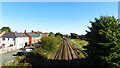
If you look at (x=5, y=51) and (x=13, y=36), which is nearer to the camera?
(x=5, y=51)

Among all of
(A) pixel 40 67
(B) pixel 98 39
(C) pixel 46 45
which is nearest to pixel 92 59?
(B) pixel 98 39

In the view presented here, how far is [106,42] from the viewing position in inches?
381

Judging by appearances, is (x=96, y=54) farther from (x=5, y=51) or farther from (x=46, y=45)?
(x=5, y=51)

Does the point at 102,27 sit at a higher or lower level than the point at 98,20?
lower

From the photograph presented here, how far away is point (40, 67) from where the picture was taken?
47.5 ft

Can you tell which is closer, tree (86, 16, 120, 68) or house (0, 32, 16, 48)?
tree (86, 16, 120, 68)

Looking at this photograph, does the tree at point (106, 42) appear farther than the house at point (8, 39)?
No

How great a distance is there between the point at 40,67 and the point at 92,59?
7.39 meters

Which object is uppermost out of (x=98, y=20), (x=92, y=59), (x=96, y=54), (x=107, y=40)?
(x=98, y=20)

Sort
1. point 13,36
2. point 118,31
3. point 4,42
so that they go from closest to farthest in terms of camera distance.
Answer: point 118,31
point 4,42
point 13,36

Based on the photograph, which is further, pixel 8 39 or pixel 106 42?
pixel 8 39

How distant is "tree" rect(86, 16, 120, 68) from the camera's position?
30.1 ft

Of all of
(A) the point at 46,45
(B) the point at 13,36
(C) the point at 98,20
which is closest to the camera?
(C) the point at 98,20

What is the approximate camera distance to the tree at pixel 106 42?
918cm
